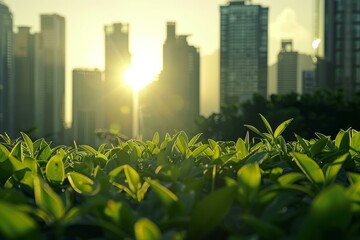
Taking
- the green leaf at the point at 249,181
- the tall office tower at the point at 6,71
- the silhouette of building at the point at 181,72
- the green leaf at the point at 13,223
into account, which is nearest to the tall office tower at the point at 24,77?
the tall office tower at the point at 6,71

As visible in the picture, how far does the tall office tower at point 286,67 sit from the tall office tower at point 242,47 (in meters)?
18.9

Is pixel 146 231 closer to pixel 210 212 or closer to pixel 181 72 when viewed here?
pixel 210 212

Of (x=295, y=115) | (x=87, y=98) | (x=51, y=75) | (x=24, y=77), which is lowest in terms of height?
(x=295, y=115)

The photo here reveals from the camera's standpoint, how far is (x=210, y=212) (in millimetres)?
1087

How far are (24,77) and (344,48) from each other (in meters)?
105

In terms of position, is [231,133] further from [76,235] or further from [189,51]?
[189,51]

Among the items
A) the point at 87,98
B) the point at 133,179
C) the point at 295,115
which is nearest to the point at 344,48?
the point at 295,115

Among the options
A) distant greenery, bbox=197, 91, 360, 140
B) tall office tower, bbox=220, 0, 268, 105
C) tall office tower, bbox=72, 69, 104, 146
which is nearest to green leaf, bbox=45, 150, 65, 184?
distant greenery, bbox=197, 91, 360, 140

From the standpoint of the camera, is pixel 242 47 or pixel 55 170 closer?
pixel 55 170

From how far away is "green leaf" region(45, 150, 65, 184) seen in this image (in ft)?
5.25

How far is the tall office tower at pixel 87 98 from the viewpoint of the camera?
175 metres

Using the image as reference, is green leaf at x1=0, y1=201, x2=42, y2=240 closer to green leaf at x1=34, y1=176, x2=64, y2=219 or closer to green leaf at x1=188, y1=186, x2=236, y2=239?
green leaf at x1=34, y1=176, x2=64, y2=219

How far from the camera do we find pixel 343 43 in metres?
84.2

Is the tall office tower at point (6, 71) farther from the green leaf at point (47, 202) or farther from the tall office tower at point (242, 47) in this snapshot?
the green leaf at point (47, 202)
